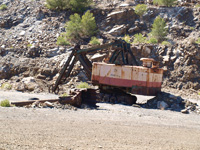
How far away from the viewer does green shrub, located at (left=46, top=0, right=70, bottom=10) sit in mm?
36256

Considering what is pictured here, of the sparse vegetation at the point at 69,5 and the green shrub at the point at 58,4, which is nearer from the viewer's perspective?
the sparse vegetation at the point at 69,5

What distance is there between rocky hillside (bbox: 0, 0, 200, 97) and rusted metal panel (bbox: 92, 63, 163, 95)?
6.21 m

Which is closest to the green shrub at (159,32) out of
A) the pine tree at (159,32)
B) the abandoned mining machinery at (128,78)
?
the pine tree at (159,32)

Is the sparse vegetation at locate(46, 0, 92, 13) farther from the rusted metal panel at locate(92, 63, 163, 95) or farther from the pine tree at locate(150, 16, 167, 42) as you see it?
the rusted metal panel at locate(92, 63, 163, 95)

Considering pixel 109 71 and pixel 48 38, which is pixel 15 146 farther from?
pixel 48 38

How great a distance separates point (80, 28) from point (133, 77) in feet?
A: 55.3

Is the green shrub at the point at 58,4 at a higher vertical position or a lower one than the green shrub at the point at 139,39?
higher

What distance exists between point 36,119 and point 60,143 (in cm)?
265

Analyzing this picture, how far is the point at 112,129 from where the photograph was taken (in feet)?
23.2

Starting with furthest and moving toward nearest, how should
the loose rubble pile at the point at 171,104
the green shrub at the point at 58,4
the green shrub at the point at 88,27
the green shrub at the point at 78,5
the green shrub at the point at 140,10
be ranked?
the green shrub at the point at 58,4, the green shrub at the point at 78,5, the green shrub at the point at 140,10, the green shrub at the point at 88,27, the loose rubble pile at the point at 171,104

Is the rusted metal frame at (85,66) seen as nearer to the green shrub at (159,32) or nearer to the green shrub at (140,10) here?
the green shrub at (159,32)

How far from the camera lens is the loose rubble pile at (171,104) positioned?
42.1 feet

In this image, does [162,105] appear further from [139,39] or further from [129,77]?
[139,39]

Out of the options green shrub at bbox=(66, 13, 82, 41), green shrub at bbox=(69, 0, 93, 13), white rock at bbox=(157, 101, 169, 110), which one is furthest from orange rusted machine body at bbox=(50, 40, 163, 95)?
green shrub at bbox=(69, 0, 93, 13)
